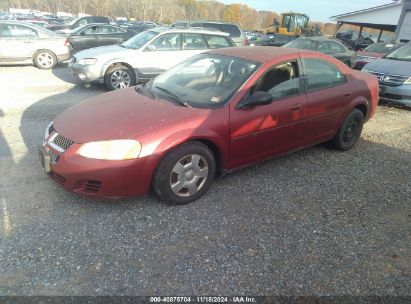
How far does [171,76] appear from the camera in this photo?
4191 mm

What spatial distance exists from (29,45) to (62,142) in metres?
8.93

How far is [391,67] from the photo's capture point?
25.0 feet

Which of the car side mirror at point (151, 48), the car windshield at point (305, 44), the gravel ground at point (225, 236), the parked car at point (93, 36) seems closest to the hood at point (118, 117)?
the gravel ground at point (225, 236)

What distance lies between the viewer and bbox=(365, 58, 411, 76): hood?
7.33 metres

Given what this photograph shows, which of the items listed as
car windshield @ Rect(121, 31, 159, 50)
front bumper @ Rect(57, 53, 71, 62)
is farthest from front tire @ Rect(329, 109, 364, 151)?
front bumper @ Rect(57, 53, 71, 62)

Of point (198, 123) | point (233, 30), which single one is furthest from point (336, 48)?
point (198, 123)

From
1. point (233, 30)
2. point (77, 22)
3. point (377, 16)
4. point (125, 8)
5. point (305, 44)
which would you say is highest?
Answer: point (233, 30)

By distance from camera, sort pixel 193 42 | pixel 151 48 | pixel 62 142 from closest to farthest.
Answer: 1. pixel 62 142
2. pixel 151 48
3. pixel 193 42

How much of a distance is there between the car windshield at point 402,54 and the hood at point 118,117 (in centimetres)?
720

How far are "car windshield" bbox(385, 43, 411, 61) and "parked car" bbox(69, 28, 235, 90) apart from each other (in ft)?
16.1

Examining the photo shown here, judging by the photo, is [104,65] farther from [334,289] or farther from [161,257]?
[334,289]

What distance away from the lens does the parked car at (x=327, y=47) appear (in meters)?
11.6

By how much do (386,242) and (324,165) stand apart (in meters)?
1.59

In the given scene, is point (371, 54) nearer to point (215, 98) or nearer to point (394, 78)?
point (394, 78)
